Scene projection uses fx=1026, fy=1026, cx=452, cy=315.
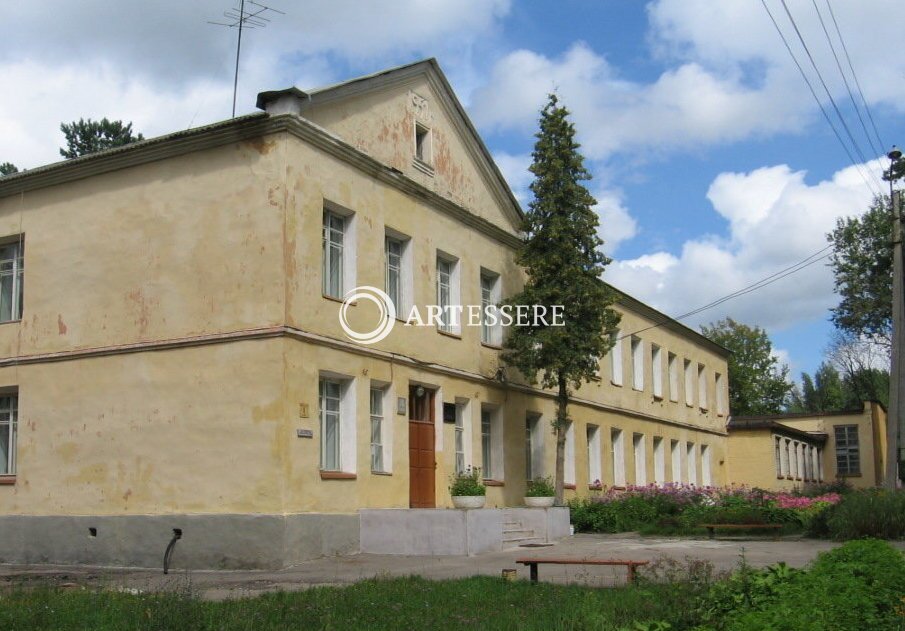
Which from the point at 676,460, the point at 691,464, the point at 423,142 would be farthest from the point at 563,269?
the point at 691,464

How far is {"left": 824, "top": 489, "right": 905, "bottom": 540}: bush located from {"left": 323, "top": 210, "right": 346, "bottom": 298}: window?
10.0 metres

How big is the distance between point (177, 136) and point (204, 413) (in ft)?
15.8

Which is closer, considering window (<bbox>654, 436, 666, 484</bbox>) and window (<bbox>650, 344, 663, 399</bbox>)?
window (<bbox>654, 436, 666, 484</bbox>)

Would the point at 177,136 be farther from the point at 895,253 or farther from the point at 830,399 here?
the point at 830,399

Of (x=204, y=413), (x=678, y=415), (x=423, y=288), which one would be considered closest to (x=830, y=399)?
(x=678, y=415)

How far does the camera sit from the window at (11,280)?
792 inches

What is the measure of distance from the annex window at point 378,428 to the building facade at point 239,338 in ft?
0.14

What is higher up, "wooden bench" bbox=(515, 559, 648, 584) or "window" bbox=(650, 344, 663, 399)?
"window" bbox=(650, 344, 663, 399)

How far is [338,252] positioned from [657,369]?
20.6 m

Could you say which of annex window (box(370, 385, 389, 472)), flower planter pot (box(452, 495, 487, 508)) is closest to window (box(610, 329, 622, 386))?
flower planter pot (box(452, 495, 487, 508))

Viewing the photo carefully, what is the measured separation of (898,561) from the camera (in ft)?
28.5

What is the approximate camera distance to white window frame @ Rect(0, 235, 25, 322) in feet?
65.9

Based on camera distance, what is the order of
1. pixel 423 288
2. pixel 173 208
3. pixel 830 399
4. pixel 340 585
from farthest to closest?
pixel 830 399
pixel 423 288
pixel 173 208
pixel 340 585

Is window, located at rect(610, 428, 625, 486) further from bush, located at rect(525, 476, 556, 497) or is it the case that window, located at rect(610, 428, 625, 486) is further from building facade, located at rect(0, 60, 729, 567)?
building facade, located at rect(0, 60, 729, 567)
